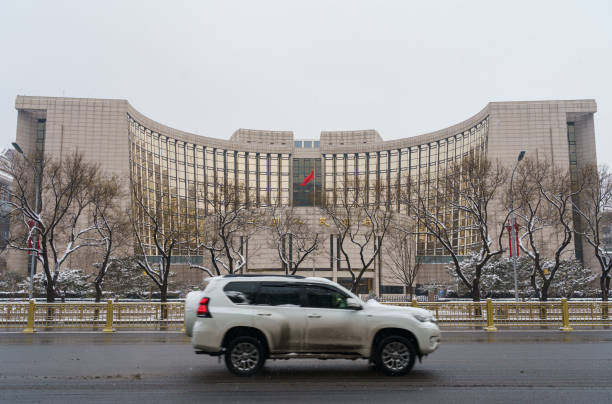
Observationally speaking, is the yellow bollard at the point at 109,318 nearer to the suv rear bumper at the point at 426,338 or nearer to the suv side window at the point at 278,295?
the suv side window at the point at 278,295

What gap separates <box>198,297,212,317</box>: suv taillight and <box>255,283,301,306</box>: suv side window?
94cm

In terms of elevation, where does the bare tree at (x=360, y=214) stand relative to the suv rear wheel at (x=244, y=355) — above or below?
above

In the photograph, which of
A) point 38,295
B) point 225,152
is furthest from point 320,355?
point 225,152

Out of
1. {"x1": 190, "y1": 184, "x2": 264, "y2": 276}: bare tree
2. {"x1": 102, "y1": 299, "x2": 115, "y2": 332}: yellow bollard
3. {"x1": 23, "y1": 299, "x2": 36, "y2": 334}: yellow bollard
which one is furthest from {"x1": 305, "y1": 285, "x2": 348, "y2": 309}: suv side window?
{"x1": 190, "y1": 184, "x2": 264, "y2": 276}: bare tree

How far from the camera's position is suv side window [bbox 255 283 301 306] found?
9.71m

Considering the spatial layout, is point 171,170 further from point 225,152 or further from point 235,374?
point 235,374

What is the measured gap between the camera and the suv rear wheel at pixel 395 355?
30.8ft

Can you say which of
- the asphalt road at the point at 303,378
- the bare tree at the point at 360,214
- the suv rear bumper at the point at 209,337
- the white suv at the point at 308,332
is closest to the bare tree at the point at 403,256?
the bare tree at the point at 360,214

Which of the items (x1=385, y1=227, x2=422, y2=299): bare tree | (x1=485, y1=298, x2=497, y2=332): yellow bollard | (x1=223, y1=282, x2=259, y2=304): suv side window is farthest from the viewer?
(x1=385, y1=227, x2=422, y2=299): bare tree

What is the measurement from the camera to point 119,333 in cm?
1947

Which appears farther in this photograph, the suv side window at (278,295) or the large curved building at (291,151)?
the large curved building at (291,151)

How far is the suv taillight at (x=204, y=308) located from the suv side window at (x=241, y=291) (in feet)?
1.33

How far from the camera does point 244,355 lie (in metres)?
9.39

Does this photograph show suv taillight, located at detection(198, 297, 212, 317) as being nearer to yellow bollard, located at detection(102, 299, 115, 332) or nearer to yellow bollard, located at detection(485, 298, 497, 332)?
yellow bollard, located at detection(102, 299, 115, 332)
